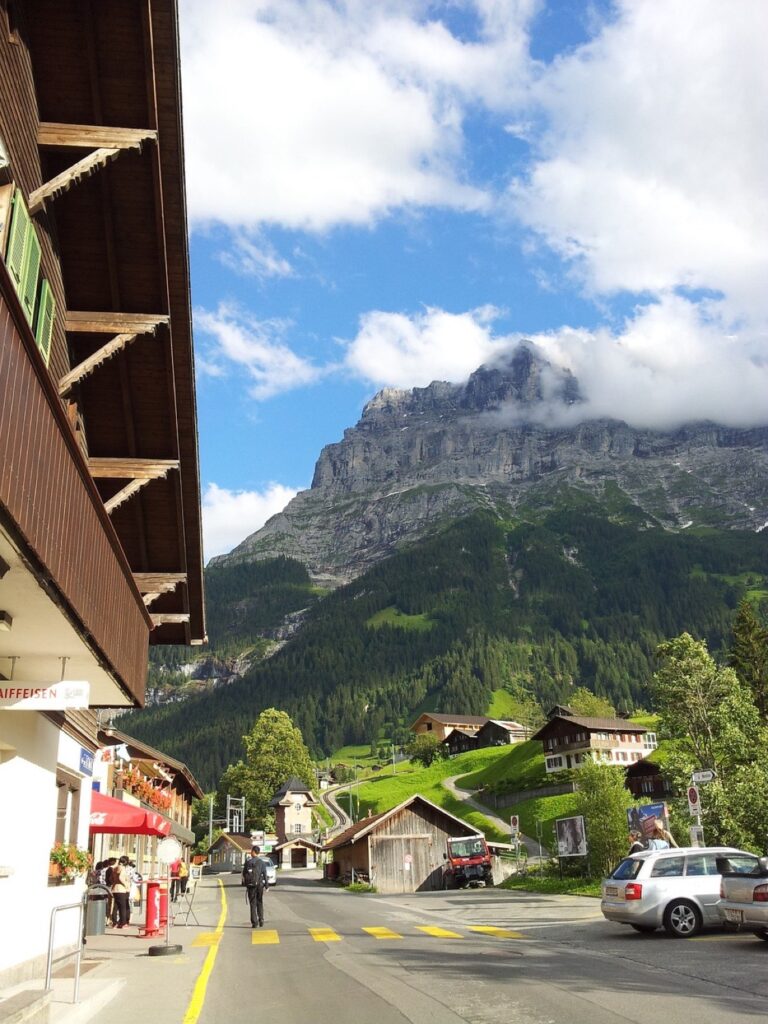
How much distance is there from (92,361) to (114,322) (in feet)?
3.29

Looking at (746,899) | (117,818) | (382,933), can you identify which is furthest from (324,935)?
(746,899)

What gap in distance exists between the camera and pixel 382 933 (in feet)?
60.1

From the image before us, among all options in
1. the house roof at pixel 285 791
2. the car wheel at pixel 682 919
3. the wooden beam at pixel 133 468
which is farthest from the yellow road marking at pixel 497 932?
the house roof at pixel 285 791

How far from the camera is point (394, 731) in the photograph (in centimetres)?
18562

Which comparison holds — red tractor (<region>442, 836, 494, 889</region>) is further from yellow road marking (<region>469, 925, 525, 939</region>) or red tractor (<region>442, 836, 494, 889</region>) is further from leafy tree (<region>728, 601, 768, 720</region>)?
yellow road marking (<region>469, 925, 525, 939</region>)

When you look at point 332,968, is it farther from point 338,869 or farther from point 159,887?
point 338,869

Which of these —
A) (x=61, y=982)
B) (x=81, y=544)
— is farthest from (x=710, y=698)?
(x=81, y=544)

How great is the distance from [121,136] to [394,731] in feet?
603

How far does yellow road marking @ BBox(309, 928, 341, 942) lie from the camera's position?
57.5 ft

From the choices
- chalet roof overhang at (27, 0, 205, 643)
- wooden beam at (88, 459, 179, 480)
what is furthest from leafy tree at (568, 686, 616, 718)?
wooden beam at (88, 459, 179, 480)

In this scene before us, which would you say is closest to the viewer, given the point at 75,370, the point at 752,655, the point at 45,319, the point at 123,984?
the point at 45,319

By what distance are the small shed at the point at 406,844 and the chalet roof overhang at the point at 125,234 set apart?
140 feet

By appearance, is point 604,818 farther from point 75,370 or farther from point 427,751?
point 427,751

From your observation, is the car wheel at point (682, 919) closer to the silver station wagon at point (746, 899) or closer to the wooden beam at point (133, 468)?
the silver station wagon at point (746, 899)
